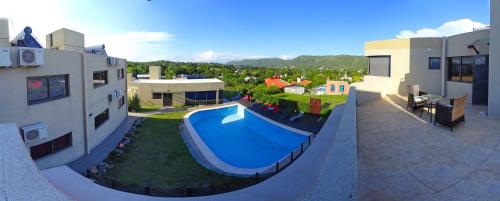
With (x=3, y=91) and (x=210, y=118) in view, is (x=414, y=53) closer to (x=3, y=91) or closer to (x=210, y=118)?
(x=3, y=91)

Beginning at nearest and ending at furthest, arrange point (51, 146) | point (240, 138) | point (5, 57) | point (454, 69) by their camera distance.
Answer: point (5, 57) < point (51, 146) < point (454, 69) < point (240, 138)

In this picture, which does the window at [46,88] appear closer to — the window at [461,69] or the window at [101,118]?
the window at [101,118]

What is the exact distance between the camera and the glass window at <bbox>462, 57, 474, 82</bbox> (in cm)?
1248

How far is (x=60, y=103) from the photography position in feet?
46.8

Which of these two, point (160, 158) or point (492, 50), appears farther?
point (160, 158)

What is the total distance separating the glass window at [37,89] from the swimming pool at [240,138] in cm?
800

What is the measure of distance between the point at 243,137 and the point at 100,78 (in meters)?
11.5

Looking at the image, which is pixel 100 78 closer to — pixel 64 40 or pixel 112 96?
pixel 112 96

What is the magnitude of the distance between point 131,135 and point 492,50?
19.0 m

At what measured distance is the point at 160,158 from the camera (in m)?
16.3

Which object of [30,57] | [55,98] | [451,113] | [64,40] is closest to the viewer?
[451,113]

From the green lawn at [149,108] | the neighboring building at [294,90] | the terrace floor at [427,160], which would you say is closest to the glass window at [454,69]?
the terrace floor at [427,160]

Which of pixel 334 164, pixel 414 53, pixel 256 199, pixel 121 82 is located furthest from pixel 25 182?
pixel 121 82

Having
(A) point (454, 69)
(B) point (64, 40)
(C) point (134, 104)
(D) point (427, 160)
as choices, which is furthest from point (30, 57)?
(C) point (134, 104)
